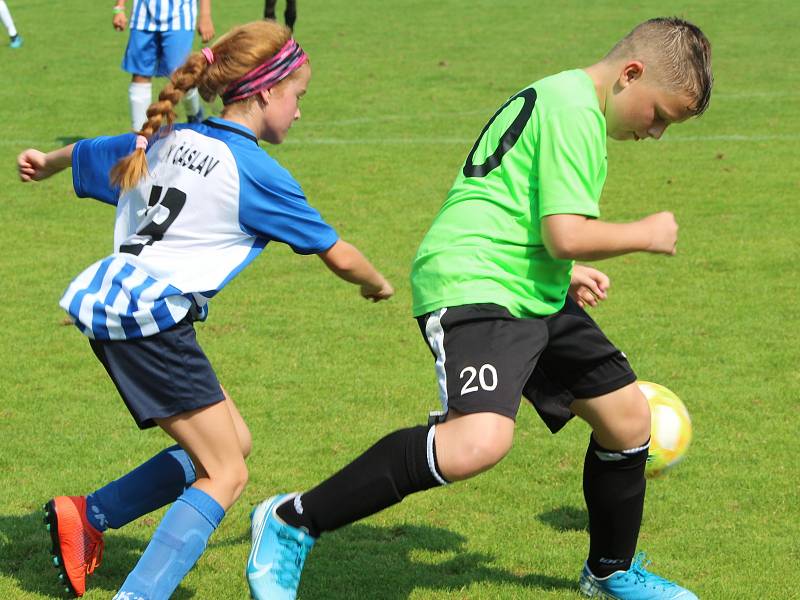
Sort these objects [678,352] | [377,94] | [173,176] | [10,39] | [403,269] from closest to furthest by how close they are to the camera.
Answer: [173,176] < [678,352] < [403,269] < [377,94] < [10,39]

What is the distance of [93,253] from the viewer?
899 cm

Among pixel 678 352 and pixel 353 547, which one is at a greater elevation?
pixel 353 547

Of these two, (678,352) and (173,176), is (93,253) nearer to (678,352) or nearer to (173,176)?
(678,352)

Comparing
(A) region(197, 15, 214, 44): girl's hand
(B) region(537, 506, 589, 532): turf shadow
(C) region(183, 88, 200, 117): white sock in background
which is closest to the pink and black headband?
(B) region(537, 506, 589, 532): turf shadow

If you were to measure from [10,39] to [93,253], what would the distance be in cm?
1237

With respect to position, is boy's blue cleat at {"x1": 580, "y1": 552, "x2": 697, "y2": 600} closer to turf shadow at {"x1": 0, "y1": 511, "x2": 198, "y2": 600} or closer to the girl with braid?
the girl with braid

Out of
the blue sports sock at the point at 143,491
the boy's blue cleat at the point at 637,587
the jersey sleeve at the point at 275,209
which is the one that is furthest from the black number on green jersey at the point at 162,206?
the boy's blue cleat at the point at 637,587

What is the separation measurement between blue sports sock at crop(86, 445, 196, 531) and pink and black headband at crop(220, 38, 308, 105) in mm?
1184

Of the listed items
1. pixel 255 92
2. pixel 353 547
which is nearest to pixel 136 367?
pixel 255 92

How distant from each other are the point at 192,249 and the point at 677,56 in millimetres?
1495

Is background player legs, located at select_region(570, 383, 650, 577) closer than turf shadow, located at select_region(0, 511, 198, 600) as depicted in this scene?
Yes

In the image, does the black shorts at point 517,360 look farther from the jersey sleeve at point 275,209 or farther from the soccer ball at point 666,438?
the soccer ball at point 666,438

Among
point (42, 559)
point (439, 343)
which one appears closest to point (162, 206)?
point (439, 343)

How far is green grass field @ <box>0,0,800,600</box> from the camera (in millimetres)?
4438
